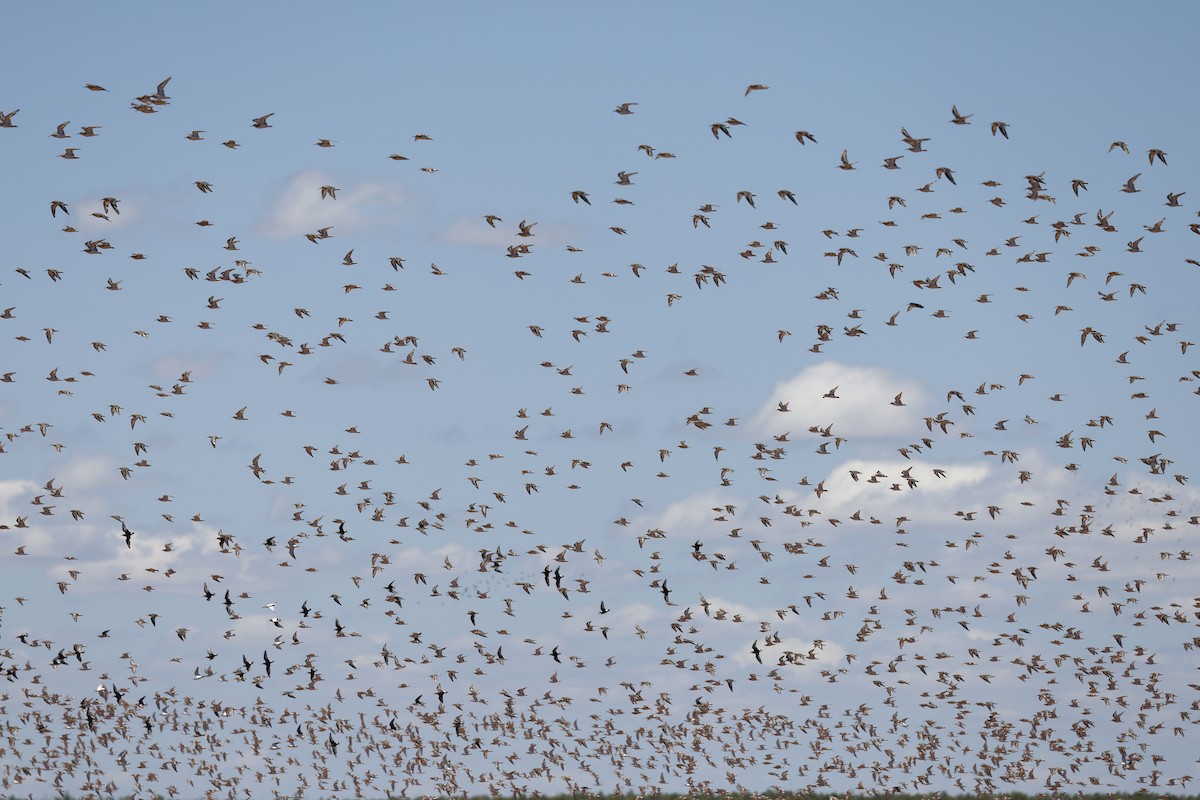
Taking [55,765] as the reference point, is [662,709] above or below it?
above

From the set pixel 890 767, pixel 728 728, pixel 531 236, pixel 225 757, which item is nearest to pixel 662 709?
pixel 728 728

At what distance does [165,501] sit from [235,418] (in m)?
6.80

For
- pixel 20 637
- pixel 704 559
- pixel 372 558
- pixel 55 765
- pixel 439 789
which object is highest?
pixel 704 559

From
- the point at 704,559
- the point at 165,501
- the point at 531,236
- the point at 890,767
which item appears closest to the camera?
the point at 531,236

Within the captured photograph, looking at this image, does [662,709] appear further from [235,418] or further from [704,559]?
[235,418]

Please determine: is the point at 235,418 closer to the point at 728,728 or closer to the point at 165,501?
the point at 165,501

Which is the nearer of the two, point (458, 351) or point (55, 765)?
point (458, 351)

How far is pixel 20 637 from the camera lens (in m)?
71.1

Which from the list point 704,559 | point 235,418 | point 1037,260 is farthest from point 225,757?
point 1037,260

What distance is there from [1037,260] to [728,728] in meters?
30.2

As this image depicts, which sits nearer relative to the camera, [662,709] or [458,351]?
[458,351]

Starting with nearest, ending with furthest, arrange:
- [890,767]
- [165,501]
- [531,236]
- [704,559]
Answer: [531,236] → [704,559] → [165,501] → [890,767]

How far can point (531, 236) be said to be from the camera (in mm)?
60312

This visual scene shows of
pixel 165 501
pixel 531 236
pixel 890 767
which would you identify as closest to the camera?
pixel 531 236
